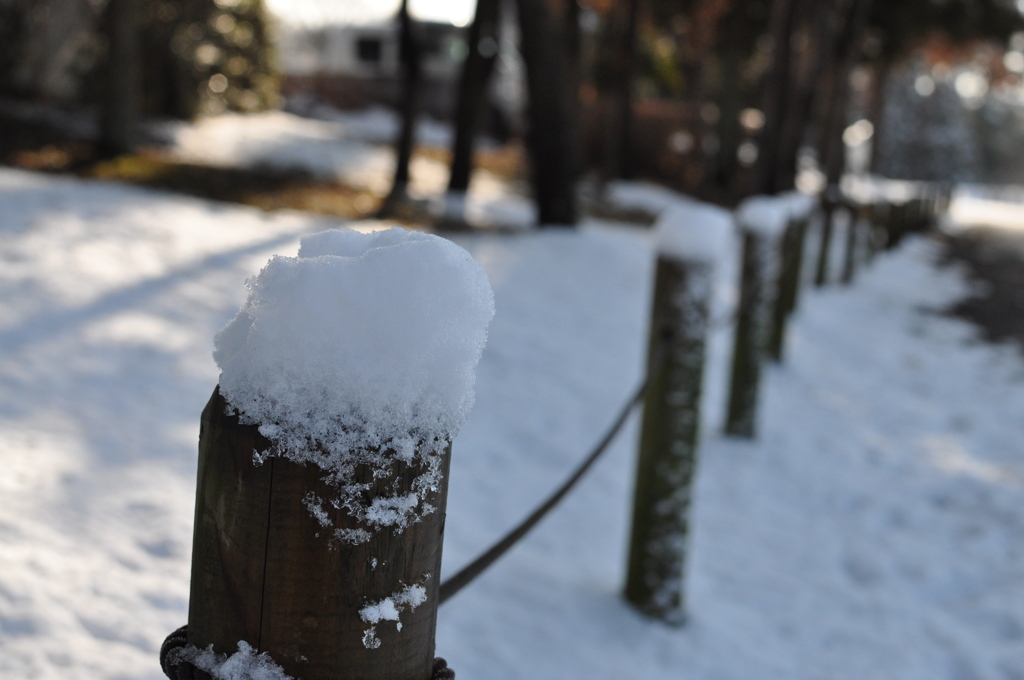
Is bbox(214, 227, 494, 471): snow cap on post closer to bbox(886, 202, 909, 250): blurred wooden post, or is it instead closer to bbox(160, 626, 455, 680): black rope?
bbox(160, 626, 455, 680): black rope

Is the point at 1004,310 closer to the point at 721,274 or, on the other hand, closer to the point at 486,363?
the point at 721,274

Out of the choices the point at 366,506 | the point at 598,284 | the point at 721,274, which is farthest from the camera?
the point at 721,274

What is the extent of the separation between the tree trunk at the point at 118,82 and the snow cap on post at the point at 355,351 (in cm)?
918

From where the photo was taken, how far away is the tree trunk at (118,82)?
905cm

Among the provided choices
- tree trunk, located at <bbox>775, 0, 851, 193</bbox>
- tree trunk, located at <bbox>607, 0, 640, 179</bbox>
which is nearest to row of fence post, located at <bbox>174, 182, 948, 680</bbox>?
tree trunk, located at <bbox>775, 0, 851, 193</bbox>

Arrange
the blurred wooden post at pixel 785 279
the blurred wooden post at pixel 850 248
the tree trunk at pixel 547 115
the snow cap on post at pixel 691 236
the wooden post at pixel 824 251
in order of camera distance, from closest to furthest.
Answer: the snow cap on post at pixel 691 236, the blurred wooden post at pixel 785 279, the tree trunk at pixel 547 115, the wooden post at pixel 824 251, the blurred wooden post at pixel 850 248

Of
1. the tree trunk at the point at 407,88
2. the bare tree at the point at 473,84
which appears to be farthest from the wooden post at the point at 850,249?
the tree trunk at the point at 407,88

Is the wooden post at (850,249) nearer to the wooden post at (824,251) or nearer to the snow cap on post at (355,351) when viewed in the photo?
the wooden post at (824,251)

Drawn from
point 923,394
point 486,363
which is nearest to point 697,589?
point 486,363

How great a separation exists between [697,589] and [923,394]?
3976mm

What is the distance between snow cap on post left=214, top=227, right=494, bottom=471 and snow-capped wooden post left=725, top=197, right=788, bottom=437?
4.17 meters

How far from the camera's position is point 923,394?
659cm

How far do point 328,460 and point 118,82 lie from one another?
9.48m

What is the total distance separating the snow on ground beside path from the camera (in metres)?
2.59
